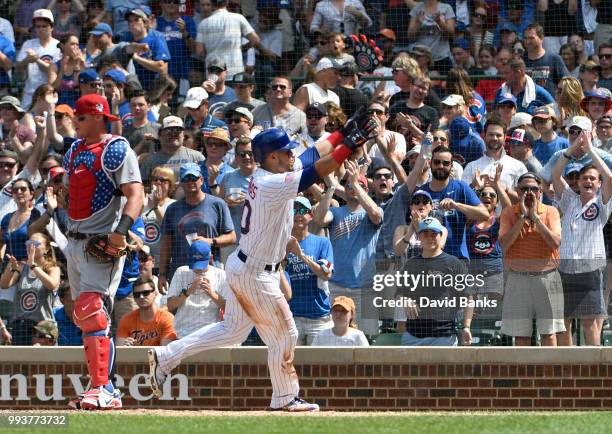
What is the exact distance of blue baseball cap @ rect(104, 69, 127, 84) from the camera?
525 inches

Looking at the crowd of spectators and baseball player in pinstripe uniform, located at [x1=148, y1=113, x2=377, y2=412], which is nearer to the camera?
baseball player in pinstripe uniform, located at [x1=148, y1=113, x2=377, y2=412]

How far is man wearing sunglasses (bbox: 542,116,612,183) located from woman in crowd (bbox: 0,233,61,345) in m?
4.35

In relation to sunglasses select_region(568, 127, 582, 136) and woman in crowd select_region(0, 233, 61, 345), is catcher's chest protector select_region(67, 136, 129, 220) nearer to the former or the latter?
woman in crowd select_region(0, 233, 61, 345)

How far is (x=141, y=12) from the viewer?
1430cm

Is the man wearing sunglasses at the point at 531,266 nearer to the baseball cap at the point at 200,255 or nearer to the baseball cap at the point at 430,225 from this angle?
the baseball cap at the point at 430,225

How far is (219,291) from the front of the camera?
9859 millimetres

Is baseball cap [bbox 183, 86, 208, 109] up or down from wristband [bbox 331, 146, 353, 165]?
down

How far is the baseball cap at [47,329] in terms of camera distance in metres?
10.2

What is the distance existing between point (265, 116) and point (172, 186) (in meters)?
1.54

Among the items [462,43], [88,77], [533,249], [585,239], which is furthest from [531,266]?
[88,77]

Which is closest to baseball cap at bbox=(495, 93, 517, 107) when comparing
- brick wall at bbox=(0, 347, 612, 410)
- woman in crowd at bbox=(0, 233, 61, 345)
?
brick wall at bbox=(0, 347, 612, 410)

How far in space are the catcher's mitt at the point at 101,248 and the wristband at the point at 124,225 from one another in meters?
0.16

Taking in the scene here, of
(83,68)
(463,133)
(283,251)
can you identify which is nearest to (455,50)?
(463,133)

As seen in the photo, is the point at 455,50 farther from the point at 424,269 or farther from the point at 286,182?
the point at 286,182
